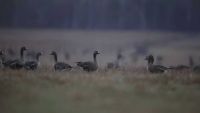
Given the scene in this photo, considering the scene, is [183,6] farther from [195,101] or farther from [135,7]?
[195,101]

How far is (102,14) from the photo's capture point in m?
10.0

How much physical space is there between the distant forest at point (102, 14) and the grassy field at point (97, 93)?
1.59m

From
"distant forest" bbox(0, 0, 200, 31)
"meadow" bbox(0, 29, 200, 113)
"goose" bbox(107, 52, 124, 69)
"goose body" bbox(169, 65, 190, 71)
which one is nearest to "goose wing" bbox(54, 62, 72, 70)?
"meadow" bbox(0, 29, 200, 113)

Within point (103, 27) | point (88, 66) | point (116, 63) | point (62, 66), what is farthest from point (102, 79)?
point (116, 63)

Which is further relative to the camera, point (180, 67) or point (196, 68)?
point (180, 67)

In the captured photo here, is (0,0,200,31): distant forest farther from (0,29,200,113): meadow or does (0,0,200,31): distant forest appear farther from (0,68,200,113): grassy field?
(0,68,200,113): grassy field

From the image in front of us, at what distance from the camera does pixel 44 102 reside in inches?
286

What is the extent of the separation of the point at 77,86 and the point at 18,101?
0.87 meters

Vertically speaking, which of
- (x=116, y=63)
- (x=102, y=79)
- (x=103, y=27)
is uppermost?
(x=103, y=27)

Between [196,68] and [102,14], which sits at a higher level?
[102,14]

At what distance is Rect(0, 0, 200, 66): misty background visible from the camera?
9.71 metres

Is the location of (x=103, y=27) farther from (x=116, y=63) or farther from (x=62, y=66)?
(x=62, y=66)

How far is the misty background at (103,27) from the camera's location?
9711 mm

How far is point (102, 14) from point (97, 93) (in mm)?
2886
